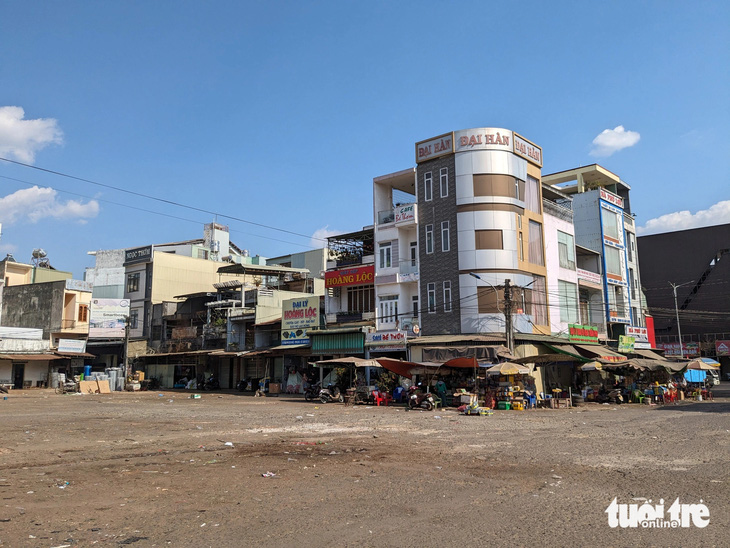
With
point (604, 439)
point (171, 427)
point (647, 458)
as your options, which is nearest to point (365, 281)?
point (171, 427)

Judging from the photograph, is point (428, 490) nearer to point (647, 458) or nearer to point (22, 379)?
point (647, 458)

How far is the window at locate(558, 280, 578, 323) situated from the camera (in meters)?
39.1

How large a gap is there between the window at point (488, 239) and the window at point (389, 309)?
685 centimetres

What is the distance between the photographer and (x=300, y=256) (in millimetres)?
67938

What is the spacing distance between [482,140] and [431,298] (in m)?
10.2

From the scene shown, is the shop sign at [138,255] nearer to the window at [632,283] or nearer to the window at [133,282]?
the window at [133,282]

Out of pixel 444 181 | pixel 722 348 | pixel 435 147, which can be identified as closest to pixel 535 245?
pixel 444 181

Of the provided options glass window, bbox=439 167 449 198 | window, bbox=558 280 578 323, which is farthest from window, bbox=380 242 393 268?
window, bbox=558 280 578 323

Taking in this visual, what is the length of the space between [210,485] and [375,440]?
657 cm

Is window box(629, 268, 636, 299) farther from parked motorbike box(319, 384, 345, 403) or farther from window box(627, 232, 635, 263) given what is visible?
parked motorbike box(319, 384, 345, 403)

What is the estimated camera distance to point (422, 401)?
1056 inches

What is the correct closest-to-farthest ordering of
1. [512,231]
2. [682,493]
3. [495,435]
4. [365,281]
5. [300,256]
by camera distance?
[682,493], [495,435], [512,231], [365,281], [300,256]

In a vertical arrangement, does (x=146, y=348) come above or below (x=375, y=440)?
above

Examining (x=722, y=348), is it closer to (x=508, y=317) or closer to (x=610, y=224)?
(x=610, y=224)
